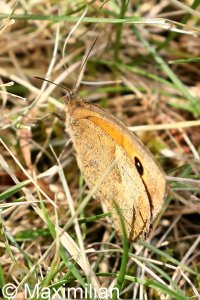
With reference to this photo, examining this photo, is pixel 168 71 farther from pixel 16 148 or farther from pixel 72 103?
pixel 16 148

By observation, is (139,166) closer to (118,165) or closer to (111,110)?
(118,165)

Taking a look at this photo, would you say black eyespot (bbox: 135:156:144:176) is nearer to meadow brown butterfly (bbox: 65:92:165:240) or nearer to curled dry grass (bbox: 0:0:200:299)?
meadow brown butterfly (bbox: 65:92:165:240)

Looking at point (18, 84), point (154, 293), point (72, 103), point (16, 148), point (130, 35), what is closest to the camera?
point (154, 293)

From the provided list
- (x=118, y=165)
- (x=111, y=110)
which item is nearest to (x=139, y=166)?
(x=118, y=165)

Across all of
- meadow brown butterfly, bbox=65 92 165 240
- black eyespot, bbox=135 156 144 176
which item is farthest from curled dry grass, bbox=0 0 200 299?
black eyespot, bbox=135 156 144 176

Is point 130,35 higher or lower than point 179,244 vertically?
higher

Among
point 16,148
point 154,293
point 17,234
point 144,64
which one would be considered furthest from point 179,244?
point 144,64

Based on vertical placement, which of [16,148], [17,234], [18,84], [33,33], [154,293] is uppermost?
[33,33]

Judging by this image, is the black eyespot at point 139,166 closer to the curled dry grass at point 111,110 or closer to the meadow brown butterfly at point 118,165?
the meadow brown butterfly at point 118,165
